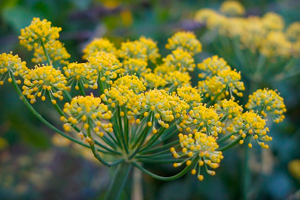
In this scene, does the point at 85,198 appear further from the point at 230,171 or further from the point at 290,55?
the point at 290,55

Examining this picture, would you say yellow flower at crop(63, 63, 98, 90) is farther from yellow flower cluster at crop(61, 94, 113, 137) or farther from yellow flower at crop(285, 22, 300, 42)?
yellow flower at crop(285, 22, 300, 42)

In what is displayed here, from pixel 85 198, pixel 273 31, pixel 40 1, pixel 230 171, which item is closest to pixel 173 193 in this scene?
pixel 230 171

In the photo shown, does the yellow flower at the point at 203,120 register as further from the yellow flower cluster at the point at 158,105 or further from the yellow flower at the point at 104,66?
the yellow flower at the point at 104,66

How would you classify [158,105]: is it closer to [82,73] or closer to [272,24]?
[82,73]

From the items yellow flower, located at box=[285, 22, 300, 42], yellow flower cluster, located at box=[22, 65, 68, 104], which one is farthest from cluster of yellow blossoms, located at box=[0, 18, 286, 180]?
yellow flower, located at box=[285, 22, 300, 42]

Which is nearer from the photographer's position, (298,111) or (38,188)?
(38,188)

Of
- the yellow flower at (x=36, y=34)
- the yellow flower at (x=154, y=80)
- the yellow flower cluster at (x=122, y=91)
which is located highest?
the yellow flower at (x=36, y=34)

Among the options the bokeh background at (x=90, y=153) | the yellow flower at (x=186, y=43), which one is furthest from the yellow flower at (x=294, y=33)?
the yellow flower at (x=186, y=43)

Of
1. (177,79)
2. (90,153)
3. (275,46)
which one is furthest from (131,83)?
(275,46)
